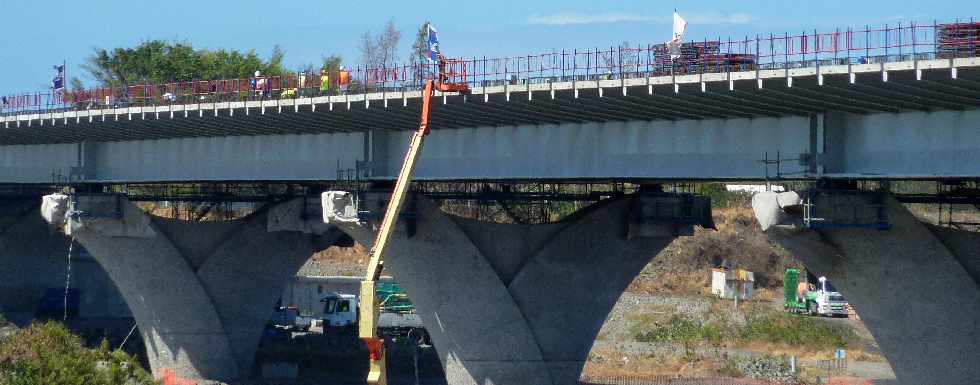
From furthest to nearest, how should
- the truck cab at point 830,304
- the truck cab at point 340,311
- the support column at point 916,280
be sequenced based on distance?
1. the truck cab at point 830,304
2. the truck cab at point 340,311
3. the support column at point 916,280

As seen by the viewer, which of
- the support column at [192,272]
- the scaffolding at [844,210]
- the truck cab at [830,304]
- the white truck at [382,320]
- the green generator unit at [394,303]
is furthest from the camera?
the green generator unit at [394,303]

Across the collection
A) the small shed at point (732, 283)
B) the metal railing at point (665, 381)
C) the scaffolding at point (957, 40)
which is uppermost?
the scaffolding at point (957, 40)

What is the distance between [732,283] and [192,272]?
3255 cm

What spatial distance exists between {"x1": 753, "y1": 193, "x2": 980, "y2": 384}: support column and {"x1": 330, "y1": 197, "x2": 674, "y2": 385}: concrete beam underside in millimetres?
11729

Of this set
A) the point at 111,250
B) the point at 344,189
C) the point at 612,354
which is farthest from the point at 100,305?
the point at 344,189

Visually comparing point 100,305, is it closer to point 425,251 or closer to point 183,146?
point 183,146

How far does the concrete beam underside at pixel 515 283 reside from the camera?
45344 millimetres

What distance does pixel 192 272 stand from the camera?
58562 mm

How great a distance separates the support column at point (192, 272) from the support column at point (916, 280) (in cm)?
2491

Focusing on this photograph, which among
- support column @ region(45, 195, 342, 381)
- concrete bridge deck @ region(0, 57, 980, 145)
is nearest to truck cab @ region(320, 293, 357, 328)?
support column @ region(45, 195, 342, 381)

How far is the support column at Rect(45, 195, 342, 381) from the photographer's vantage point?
5600 centimetres

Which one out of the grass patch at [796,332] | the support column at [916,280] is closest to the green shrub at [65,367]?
the support column at [916,280]

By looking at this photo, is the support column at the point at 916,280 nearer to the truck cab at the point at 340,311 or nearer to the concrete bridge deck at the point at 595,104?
the concrete bridge deck at the point at 595,104

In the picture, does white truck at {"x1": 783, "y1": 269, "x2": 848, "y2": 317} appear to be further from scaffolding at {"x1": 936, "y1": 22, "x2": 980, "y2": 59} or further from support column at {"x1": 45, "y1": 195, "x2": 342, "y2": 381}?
scaffolding at {"x1": 936, "y1": 22, "x2": 980, "y2": 59}
